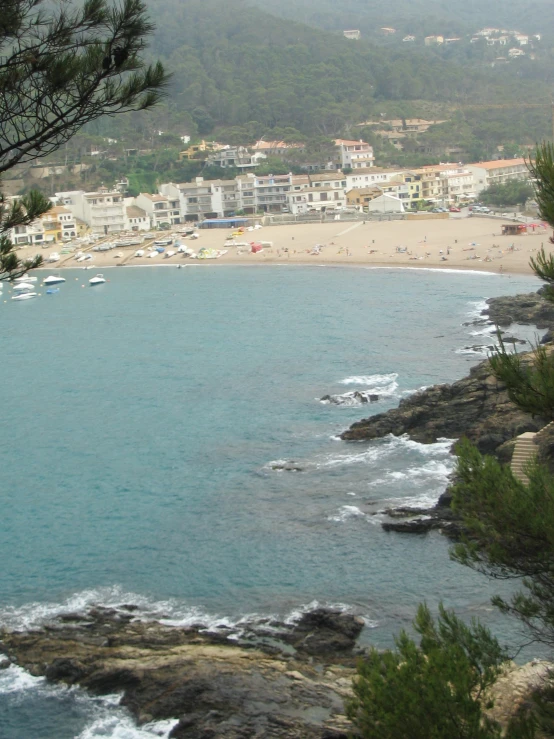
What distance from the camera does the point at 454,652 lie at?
6168mm

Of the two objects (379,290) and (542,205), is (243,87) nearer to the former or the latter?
(379,290)

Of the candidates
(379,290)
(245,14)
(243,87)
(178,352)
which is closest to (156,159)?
(243,87)

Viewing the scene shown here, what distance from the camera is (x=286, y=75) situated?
337ft

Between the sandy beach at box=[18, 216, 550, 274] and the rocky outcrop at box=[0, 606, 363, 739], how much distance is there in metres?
31.9

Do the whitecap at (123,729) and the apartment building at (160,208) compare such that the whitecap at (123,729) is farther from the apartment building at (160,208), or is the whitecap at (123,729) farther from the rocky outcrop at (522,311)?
the apartment building at (160,208)

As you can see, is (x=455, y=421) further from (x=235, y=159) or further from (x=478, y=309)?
(x=235, y=159)

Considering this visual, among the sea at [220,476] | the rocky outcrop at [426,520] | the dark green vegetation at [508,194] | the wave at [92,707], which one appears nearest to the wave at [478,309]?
the sea at [220,476]

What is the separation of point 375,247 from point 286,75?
57955 millimetres

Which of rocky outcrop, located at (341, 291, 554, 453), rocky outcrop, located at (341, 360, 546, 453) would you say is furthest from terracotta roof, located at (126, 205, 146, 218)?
rocky outcrop, located at (341, 360, 546, 453)

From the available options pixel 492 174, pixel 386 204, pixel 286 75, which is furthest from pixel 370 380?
pixel 286 75

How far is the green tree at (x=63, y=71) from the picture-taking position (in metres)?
7.76

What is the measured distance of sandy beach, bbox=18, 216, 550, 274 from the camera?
45062mm

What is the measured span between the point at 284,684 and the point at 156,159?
233 ft

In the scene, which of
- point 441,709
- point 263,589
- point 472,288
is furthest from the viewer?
point 472,288
